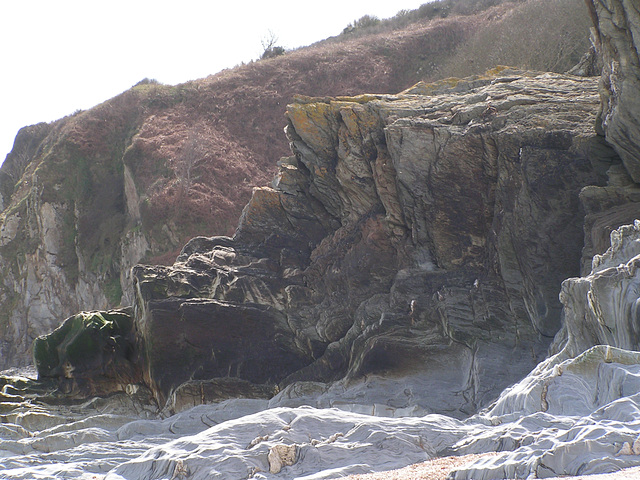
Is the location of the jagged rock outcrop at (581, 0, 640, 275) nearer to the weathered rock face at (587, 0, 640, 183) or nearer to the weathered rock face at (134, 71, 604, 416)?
the weathered rock face at (587, 0, 640, 183)

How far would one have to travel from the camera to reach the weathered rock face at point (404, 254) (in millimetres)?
13953

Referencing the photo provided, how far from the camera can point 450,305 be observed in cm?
1484

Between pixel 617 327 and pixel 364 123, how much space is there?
35.2 ft

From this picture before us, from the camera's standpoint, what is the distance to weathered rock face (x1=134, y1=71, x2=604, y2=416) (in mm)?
13953

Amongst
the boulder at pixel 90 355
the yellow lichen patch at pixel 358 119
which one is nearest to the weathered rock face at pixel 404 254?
the yellow lichen patch at pixel 358 119

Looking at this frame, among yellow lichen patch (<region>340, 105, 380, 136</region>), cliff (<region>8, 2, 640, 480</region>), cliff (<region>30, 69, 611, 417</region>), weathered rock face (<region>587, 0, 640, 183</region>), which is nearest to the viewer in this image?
cliff (<region>8, 2, 640, 480</region>)

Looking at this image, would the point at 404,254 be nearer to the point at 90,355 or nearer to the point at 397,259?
the point at 397,259

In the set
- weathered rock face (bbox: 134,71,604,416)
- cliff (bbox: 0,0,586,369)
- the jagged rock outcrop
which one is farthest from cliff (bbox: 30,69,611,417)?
cliff (bbox: 0,0,586,369)

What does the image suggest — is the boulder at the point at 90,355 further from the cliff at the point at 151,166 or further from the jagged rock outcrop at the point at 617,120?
the jagged rock outcrop at the point at 617,120

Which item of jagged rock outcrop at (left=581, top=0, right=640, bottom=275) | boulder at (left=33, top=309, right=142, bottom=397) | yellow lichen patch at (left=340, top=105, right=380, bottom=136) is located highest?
→ yellow lichen patch at (left=340, top=105, right=380, bottom=136)

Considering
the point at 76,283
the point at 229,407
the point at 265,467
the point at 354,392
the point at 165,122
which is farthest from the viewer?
the point at 165,122

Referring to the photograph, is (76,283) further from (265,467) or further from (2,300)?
(265,467)

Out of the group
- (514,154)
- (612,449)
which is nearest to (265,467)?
(612,449)

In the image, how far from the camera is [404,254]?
16.9m
